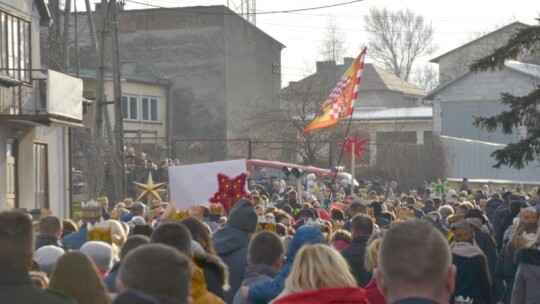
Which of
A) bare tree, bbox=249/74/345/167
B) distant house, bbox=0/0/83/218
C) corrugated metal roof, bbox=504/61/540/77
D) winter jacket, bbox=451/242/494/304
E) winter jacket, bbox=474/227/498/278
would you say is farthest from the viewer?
corrugated metal roof, bbox=504/61/540/77

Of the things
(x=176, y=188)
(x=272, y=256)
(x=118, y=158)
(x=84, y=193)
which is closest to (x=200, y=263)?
(x=272, y=256)

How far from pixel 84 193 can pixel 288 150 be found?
14477 mm

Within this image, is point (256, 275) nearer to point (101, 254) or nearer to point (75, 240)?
point (101, 254)

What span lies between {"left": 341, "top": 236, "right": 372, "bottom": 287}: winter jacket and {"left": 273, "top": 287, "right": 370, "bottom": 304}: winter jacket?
184 inches

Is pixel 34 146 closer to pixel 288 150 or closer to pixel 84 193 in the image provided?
pixel 84 193

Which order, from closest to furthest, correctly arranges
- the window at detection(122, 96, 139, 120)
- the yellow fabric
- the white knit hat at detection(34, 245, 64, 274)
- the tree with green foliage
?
1. the yellow fabric
2. the white knit hat at detection(34, 245, 64, 274)
3. the tree with green foliage
4. the window at detection(122, 96, 139, 120)

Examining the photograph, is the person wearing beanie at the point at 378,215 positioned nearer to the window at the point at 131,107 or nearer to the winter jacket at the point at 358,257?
the winter jacket at the point at 358,257

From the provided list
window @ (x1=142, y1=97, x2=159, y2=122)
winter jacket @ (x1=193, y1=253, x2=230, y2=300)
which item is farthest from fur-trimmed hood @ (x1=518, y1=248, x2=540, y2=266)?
window @ (x1=142, y1=97, x2=159, y2=122)

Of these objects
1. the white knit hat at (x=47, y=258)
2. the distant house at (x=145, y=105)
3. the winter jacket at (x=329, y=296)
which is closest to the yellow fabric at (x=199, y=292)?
the winter jacket at (x=329, y=296)

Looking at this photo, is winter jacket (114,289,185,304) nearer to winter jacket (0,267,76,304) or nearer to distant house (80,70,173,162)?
winter jacket (0,267,76,304)

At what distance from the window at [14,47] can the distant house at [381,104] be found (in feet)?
86.0

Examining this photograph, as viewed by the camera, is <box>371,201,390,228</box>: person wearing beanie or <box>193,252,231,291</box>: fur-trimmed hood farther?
<box>371,201,390,228</box>: person wearing beanie

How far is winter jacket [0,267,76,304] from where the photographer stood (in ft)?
19.2

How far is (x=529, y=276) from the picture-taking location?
10.6m
